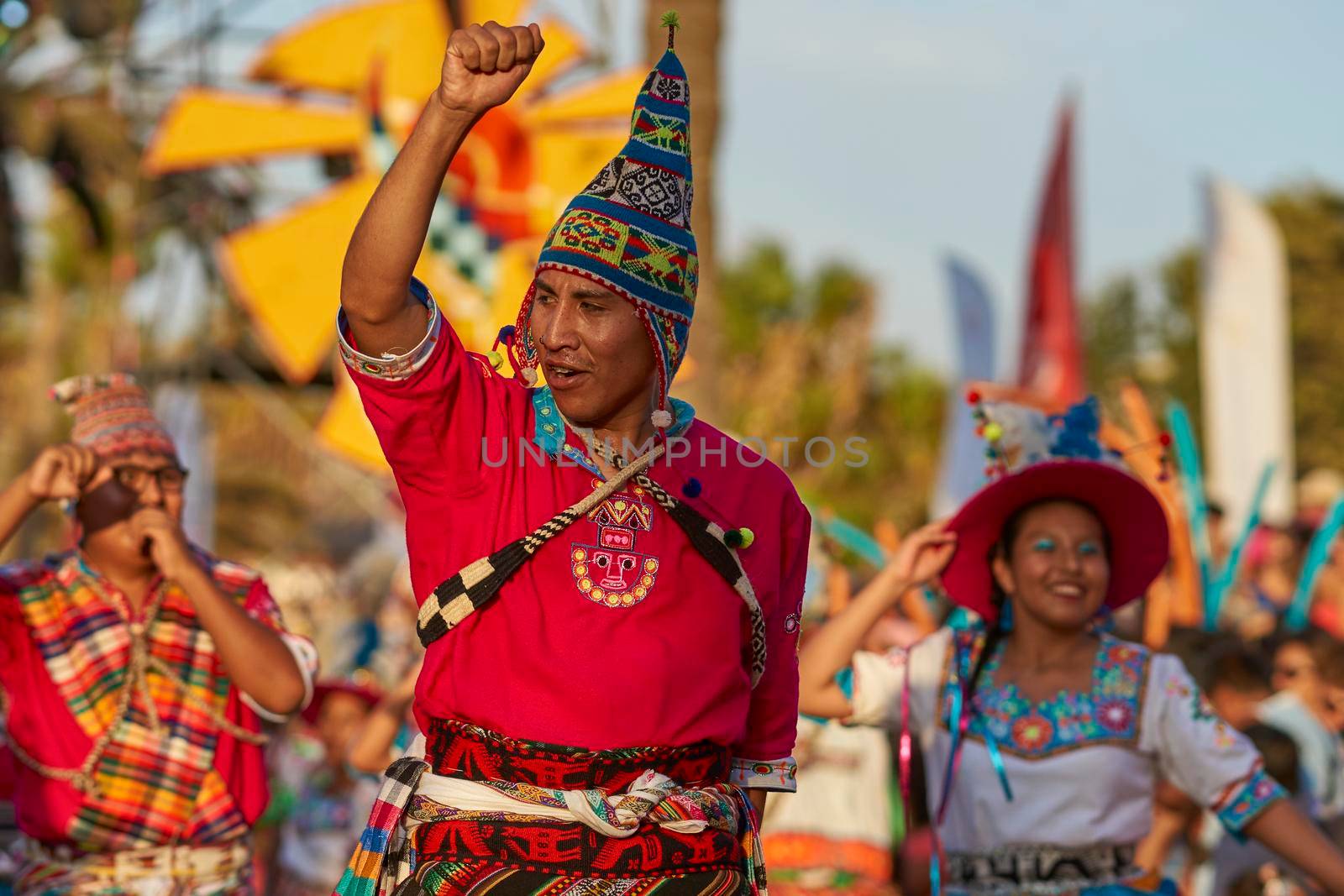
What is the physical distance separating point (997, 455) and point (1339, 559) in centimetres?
584

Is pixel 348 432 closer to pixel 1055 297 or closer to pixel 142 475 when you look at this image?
pixel 1055 297

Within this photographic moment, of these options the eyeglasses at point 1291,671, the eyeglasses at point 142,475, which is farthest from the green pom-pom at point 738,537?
Answer: the eyeglasses at point 1291,671

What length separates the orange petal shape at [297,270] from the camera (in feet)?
53.5

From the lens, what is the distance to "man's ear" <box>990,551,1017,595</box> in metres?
4.93

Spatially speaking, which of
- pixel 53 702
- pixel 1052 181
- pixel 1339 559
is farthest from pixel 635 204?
pixel 1052 181

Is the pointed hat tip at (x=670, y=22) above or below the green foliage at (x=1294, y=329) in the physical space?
below

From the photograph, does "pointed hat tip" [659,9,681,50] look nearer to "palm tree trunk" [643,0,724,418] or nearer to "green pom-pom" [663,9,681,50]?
"green pom-pom" [663,9,681,50]

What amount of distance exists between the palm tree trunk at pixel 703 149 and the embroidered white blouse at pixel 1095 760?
398 centimetres

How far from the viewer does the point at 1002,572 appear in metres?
4.96

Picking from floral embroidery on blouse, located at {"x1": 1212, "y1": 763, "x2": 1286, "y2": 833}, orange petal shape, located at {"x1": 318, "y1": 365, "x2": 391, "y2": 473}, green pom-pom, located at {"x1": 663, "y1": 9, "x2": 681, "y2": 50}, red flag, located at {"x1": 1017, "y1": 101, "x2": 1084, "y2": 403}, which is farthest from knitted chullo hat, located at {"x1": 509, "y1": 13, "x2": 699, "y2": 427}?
red flag, located at {"x1": 1017, "y1": 101, "x2": 1084, "y2": 403}

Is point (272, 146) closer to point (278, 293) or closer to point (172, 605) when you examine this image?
point (278, 293)

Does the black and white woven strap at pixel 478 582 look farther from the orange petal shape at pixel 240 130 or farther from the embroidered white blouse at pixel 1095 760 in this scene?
the orange petal shape at pixel 240 130

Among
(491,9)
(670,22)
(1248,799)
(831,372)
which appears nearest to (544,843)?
(670,22)

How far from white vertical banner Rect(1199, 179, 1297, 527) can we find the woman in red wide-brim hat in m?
10.2
